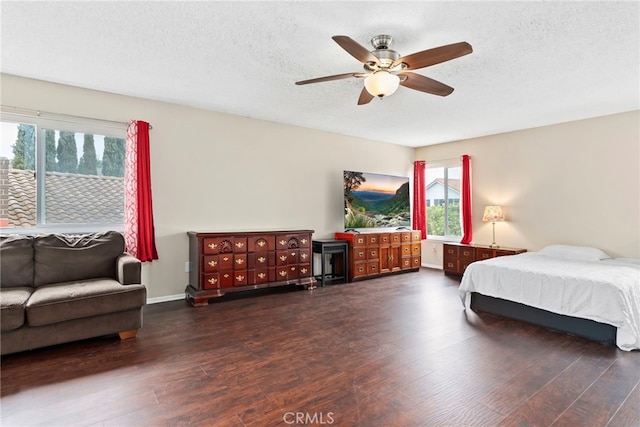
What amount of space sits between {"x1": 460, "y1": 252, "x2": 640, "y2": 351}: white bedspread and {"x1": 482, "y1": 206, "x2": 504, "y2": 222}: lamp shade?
132 cm

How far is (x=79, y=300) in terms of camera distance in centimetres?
276

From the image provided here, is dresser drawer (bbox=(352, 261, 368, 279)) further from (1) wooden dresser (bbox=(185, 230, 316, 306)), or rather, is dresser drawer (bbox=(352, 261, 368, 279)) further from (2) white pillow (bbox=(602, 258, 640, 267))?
(2) white pillow (bbox=(602, 258, 640, 267))

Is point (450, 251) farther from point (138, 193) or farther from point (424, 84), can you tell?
point (138, 193)

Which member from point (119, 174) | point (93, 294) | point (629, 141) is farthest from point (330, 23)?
point (629, 141)

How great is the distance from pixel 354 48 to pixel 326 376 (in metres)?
2.29

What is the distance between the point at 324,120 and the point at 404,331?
325cm

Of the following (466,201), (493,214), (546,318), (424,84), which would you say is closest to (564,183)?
(493,214)

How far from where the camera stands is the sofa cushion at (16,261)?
3008 mm

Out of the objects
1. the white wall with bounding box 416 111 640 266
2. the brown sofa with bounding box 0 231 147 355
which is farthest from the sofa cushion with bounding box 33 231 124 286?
the white wall with bounding box 416 111 640 266

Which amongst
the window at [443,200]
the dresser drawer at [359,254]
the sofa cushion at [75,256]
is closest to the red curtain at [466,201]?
the window at [443,200]

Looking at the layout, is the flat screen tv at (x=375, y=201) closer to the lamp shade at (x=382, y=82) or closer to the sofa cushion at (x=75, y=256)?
the lamp shade at (x=382, y=82)

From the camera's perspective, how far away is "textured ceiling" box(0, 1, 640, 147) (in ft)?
7.37

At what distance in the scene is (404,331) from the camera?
321cm

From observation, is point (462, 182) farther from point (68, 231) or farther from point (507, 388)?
point (68, 231)
